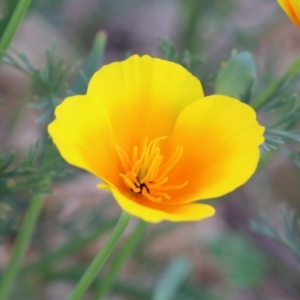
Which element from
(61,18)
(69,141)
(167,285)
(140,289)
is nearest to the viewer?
(69,141)

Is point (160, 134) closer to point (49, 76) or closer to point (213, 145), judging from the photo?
point (213, 145)

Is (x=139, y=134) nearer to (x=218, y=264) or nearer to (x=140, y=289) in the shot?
(x=140, y=289)

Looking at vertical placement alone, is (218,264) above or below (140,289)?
below

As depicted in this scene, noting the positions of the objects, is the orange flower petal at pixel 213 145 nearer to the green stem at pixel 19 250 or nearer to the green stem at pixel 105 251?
the green stem at pixel 105 251

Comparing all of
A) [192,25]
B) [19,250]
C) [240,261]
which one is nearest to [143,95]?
[19,250]

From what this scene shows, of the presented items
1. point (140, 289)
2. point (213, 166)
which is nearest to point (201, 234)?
point (140, 289)

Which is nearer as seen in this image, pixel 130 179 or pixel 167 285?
pixel 130 179
